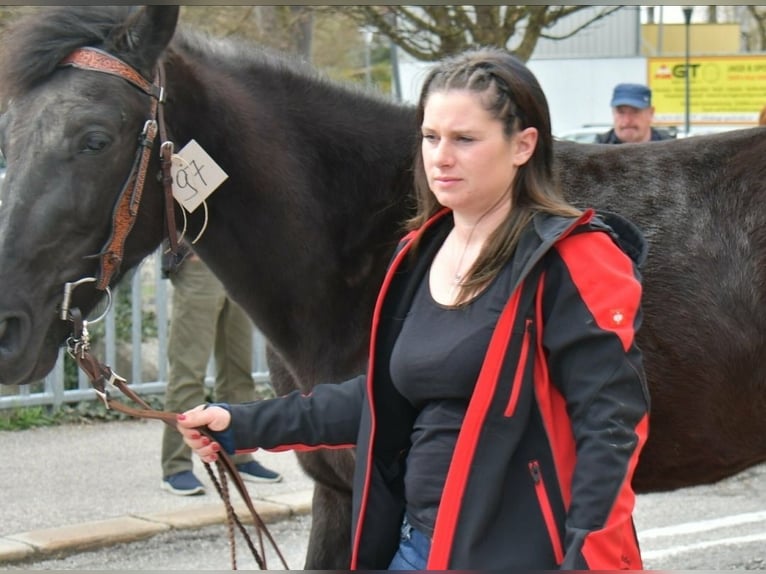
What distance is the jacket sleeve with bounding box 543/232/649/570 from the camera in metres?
2.17

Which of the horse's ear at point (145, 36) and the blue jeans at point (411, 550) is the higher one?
the horse's ear at point (145, 36)

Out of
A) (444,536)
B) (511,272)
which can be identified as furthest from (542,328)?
(444,536)

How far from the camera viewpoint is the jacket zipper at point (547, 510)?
224cm

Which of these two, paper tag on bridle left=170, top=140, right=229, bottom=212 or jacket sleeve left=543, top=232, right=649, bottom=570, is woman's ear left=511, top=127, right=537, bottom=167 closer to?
jacket sleeve left=543, top=232, right=649, bottom=570

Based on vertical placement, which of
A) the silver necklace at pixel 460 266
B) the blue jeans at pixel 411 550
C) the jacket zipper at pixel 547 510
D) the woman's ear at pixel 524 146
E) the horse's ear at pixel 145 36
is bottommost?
the blue jeans at pixel 411 550

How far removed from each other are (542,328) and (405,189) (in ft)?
4.67

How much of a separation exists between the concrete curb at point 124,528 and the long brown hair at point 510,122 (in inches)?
151

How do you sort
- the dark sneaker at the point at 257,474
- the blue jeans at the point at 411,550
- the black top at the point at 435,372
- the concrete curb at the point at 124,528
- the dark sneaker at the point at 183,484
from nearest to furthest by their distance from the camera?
1. the black top at the point at 435,372
2. the blue jeans at the point at 411,550
3. the concrete curb at the point at 124,528
4. the dark sneaker at the point at 183,484
5. the dark sneaker at the point at 257,474

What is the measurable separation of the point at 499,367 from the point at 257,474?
4.94 meters

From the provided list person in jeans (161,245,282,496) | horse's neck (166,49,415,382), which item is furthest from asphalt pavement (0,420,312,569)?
horse's neck (166,49,415,382)

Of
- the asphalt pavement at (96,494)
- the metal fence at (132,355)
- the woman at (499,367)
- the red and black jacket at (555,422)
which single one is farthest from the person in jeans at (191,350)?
the red and black jacket at (555,422)

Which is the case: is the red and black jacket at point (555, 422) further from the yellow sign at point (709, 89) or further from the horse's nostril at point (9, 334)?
the yellow sign at point (709, 89)

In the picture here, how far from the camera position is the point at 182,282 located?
680 cm

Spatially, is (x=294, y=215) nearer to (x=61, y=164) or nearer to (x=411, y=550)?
(x=61, y=164)
